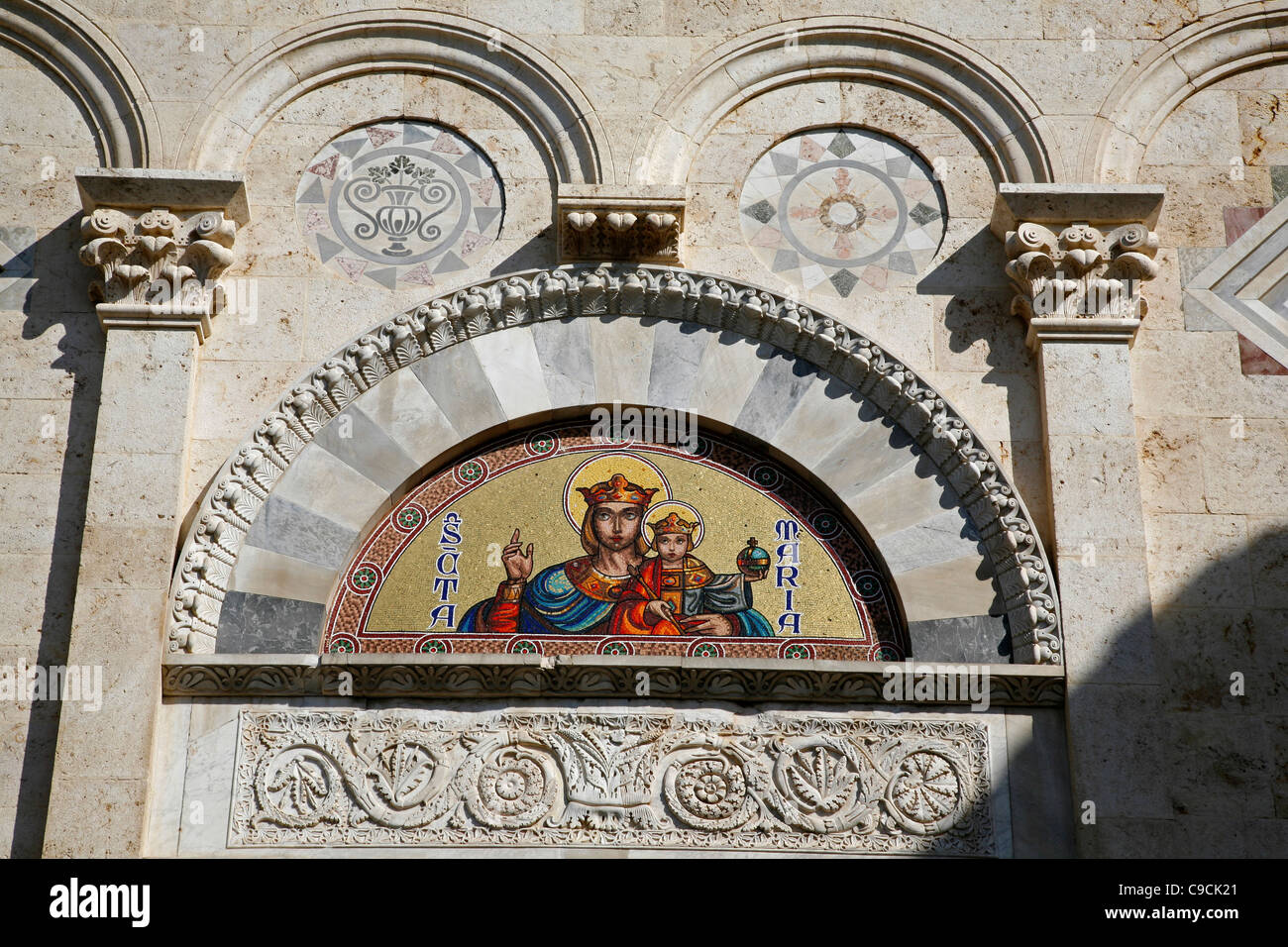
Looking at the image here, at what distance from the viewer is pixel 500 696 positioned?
7691 millimetres

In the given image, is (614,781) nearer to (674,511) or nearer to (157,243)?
(674,511)

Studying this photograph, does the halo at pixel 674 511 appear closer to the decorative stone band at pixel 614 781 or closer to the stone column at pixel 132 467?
the decorative stone band at pixel 614 781

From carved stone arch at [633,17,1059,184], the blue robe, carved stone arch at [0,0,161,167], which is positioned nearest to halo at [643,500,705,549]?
the blue robe

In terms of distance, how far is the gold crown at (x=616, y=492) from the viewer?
332 inches

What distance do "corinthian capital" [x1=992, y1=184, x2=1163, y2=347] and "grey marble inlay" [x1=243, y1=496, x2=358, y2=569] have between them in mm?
3568

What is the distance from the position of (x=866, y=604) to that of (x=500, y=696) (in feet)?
5.98

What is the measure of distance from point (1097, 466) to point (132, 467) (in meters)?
4.64

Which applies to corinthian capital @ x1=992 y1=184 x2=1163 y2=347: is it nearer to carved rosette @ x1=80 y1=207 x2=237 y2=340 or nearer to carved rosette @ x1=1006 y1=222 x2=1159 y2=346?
carved rosette @ x1=1006 y1=222 x2=1159 y2=346

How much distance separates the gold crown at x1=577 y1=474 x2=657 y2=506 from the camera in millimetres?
8445

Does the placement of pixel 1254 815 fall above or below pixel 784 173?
below

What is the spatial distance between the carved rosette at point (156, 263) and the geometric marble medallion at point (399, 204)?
1.88 feet

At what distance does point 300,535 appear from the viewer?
26.8 feet
